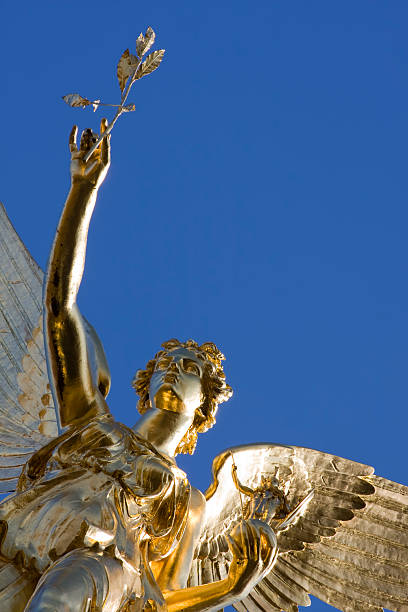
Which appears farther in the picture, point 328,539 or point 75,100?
point 328,539

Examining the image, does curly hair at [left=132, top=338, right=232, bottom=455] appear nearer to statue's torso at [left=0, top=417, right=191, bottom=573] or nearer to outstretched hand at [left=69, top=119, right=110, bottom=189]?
statue's torso at [left=0, top=417, right=191, bottom=573]

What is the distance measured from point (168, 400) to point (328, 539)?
6.64ft

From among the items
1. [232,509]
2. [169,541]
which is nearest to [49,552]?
[169,541]

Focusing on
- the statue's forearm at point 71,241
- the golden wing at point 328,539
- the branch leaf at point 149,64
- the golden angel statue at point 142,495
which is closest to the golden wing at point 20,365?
the golden angel statue at point 142,495

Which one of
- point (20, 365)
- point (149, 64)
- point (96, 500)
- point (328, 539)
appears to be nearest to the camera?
point (96, 500)

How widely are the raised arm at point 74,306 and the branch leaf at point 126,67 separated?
1.12 ft

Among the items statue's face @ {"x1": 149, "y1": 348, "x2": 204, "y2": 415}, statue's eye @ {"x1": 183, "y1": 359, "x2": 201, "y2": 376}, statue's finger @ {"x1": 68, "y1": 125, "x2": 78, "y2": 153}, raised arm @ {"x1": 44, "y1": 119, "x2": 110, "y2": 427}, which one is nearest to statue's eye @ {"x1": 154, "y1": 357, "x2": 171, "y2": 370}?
statue's face @ {"x1": 149, "y1": 348, "x2": 204, "y2": 415}

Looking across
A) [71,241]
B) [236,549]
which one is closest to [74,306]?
[71,241]

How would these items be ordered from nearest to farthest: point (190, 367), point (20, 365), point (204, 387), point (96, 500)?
point (96, 500), point (190, 367), point (204, 387), point (20, 365)

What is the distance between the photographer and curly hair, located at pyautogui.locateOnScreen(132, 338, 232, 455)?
795 centimetres

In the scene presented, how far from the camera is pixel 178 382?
767cm

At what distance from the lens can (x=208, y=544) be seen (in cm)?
839

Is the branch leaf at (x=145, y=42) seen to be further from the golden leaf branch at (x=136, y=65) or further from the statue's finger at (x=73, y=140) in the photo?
Result: the statue's finger at (x=73, y=140)

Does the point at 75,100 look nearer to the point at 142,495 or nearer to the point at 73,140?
the point at 73,140
